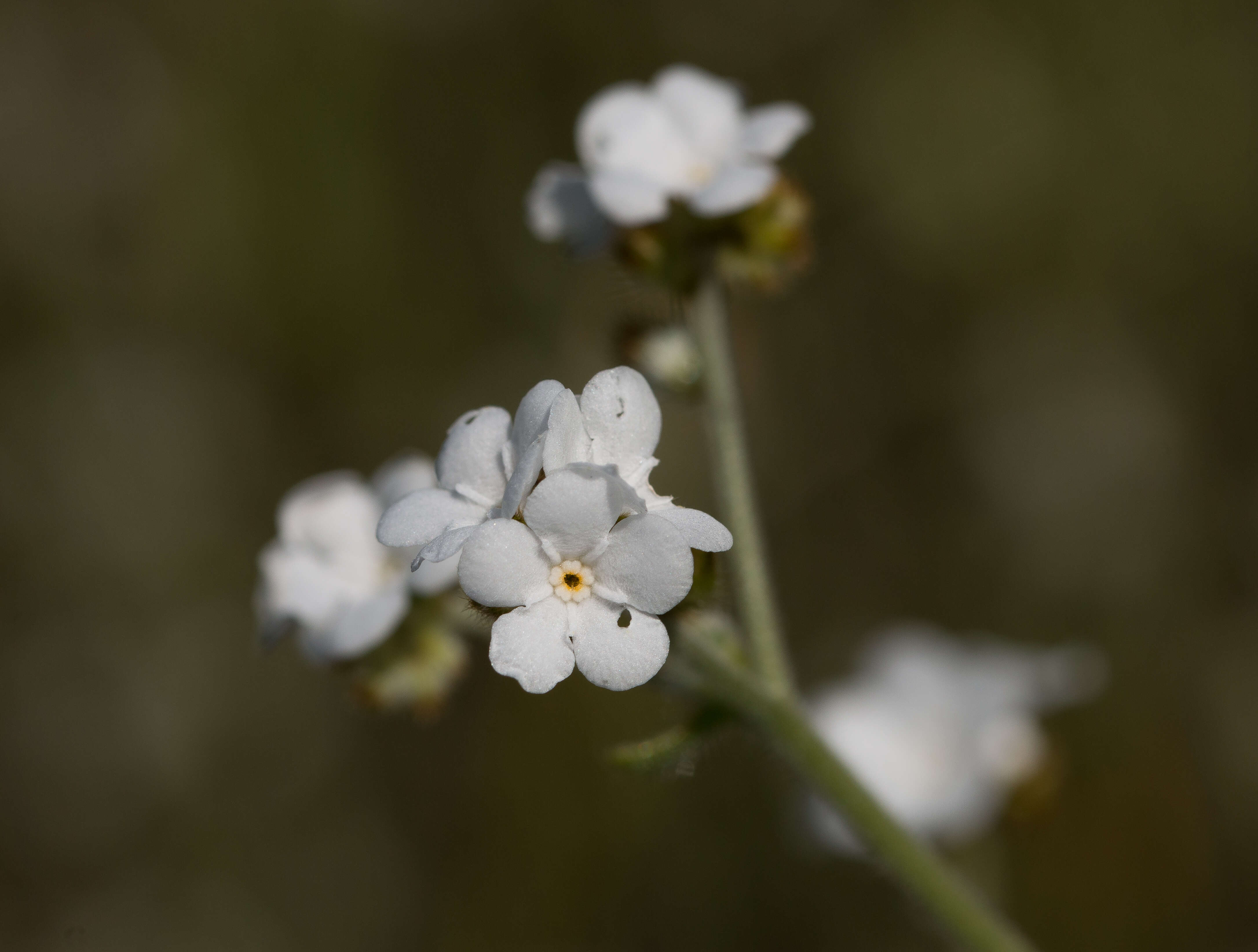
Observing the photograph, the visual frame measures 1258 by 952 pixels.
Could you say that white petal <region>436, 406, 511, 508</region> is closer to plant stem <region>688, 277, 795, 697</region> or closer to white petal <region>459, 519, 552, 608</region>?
white petal <region>459, 519, 552, 608</region>

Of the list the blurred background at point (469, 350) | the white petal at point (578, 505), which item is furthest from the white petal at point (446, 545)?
the blurred background at point (469, 350)

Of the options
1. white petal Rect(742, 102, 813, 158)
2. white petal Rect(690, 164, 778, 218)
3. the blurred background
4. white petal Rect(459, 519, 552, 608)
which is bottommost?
white petal Rect(459, 519, 552, 608)

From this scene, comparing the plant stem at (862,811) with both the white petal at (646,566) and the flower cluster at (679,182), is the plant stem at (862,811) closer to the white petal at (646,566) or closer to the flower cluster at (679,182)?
the white petal at (646,566)

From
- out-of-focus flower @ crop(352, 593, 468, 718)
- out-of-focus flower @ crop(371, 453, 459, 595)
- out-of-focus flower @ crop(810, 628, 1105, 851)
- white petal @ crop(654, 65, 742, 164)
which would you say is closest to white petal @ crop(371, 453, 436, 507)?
out-of-focus flower @ crop(371, 453, 459, 595)

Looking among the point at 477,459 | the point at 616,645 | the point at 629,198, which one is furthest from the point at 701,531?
the point at 629,198

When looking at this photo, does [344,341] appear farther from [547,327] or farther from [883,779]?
[883,779]

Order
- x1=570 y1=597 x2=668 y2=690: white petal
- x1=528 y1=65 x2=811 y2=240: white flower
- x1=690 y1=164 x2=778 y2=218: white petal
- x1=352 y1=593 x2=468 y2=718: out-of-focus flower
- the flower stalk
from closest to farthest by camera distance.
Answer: x1=570 y1=597 x2=668 y2=690: white petal
the flower stalk
x1=690 y1=164 x2=778 y2=218: white petal
x1=528 y1=65 x2=811 y2=240: white flower
x1=352 y1=593 x2=468 y2=718: out-of-focus flower

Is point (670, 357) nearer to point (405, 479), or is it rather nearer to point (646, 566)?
point (405, 479)
